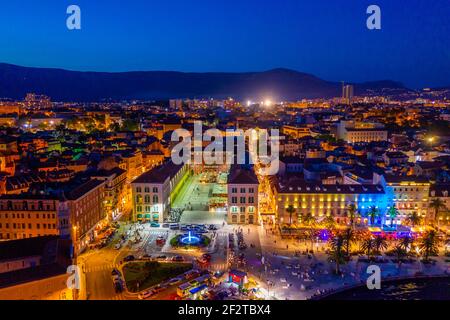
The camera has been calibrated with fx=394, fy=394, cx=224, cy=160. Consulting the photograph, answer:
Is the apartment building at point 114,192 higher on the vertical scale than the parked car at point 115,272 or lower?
higher

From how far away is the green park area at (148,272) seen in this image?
19748mm

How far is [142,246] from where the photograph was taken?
985 inches

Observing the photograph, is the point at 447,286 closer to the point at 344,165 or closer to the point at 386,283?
the point at 386,283

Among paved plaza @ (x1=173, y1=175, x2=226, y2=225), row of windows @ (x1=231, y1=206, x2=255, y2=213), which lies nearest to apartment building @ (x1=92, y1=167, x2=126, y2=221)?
paved plaza @ (x1=173, y1=175, x2=226, y2=225)

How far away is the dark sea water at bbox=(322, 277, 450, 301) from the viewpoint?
1962 centimetres

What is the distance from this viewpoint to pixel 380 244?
24.1 m

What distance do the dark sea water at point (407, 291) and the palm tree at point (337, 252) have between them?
1863 millimetres

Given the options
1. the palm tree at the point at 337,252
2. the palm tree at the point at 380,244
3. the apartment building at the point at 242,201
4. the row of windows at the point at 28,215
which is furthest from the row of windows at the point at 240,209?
the row of windows at the point at 28,215

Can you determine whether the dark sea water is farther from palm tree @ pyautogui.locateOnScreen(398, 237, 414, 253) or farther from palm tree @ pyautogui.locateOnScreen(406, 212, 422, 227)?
palm tree @ pyautogui.locateOnScreen(406, 212, 422, 227)

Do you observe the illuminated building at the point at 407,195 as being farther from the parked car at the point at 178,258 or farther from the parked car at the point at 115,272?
the parked car at the point at 115,272

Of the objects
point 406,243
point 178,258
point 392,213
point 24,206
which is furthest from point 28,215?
point 392,213

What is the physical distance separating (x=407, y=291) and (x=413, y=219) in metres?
8.34
